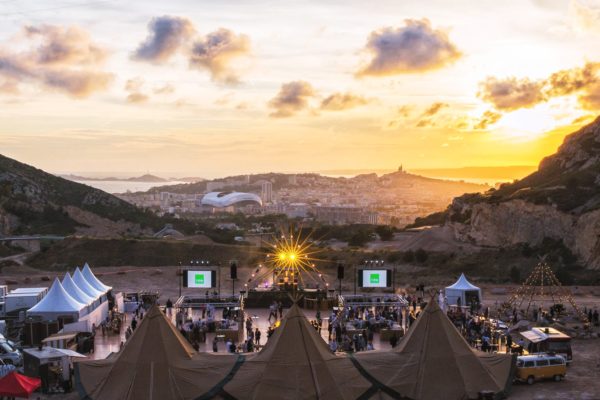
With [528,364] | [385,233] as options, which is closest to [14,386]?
[528,364]

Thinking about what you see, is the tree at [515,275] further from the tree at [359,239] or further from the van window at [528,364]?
the van window at [528,364]

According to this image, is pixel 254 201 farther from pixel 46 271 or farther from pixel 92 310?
pixel 92 310

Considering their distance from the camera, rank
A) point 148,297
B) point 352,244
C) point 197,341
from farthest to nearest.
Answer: point 352,244
point 148,297
point 197,341

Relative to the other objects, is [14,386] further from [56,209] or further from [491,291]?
[56,209]

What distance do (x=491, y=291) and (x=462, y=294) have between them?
10.0m

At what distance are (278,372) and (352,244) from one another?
53.2 m

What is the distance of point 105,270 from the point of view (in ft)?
162

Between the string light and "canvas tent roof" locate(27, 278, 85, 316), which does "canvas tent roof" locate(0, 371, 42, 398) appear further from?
the string light

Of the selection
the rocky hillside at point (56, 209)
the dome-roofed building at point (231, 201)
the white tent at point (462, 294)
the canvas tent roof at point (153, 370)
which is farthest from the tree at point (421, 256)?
the dome-roofed building at point (231, 201)

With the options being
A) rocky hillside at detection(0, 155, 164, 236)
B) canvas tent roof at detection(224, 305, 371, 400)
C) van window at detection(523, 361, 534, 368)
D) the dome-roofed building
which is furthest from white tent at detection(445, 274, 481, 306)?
the dome-roofed building

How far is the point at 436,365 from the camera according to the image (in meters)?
17.5

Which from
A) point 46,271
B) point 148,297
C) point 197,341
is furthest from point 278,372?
point 46,271

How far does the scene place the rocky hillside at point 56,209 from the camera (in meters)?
72.1

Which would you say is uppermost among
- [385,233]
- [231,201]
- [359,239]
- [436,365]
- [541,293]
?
[231,201]
